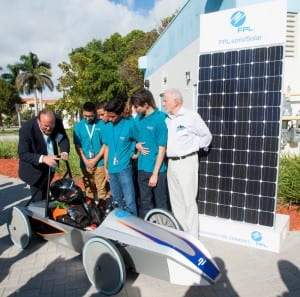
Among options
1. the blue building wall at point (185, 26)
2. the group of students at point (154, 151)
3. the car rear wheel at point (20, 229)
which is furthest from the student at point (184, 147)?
the blue building wall at point (185, 26)

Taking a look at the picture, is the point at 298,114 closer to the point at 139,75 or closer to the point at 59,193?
the point at 59,193

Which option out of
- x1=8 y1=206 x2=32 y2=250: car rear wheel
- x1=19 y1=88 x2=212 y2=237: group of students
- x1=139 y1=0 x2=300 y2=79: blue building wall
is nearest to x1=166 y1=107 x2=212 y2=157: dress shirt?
x1=19 y1=88 x2=212 y2=237: group of students

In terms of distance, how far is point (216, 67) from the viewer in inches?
169

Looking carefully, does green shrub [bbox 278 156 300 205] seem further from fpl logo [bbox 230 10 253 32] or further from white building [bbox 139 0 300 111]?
fpl logo [bbox 230 10 253 32]

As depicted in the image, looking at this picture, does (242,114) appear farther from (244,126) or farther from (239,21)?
(239,21)

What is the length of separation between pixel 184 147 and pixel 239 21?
5.85 feet

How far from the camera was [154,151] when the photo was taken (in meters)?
4.15

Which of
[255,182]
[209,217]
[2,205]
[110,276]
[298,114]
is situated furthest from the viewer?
[298,114]

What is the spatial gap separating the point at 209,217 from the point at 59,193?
7.01ft

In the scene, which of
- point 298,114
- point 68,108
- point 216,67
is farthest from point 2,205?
point 68,108

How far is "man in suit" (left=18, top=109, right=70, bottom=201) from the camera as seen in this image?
399 centimetres

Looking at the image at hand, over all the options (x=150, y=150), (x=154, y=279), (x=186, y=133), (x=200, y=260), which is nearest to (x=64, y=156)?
(x=150, y=150)

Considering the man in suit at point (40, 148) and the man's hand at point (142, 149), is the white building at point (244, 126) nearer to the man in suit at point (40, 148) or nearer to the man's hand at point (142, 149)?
the man's hand at point (142, 149)

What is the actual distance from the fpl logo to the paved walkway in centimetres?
288
